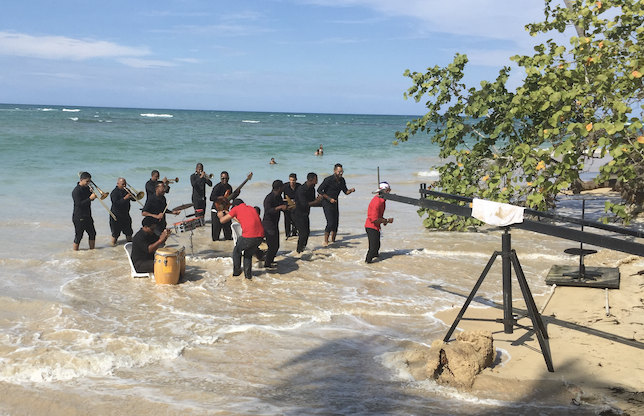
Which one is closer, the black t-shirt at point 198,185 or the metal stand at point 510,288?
the metal stand at point 510,288

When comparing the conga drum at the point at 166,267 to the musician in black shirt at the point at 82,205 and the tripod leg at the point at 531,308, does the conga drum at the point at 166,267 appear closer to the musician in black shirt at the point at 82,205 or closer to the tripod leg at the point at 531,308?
the musician in black shirt at the point at 82,205

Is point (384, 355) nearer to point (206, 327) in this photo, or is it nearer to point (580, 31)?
point (206, 327)

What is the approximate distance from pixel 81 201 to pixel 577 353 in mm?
9936

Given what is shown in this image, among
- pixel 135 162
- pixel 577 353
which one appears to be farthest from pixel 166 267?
pixel 135 162

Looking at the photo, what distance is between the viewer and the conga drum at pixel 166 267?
10312 millimetres

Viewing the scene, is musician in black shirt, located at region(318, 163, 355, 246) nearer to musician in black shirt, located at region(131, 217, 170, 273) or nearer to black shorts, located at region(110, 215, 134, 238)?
musician in black shirt, located at region(131, 217, 170, 273)

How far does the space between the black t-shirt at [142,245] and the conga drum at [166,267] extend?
0.99 feet

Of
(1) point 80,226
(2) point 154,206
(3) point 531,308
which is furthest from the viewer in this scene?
(1) point 80,226

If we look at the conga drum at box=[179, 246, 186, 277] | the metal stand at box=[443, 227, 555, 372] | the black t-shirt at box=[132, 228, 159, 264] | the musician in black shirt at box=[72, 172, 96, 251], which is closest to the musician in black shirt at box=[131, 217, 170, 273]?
the black t-shirt at box=[132, 228, 159, 264]

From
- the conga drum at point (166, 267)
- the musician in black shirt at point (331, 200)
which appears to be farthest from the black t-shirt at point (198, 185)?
the conga drum at point (166, 267)

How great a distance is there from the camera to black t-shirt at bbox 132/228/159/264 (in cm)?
1055

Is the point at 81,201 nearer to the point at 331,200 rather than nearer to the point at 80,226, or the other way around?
the point at 80,226

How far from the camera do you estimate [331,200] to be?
44.0 ft

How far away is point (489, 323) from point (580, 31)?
7.78 m
